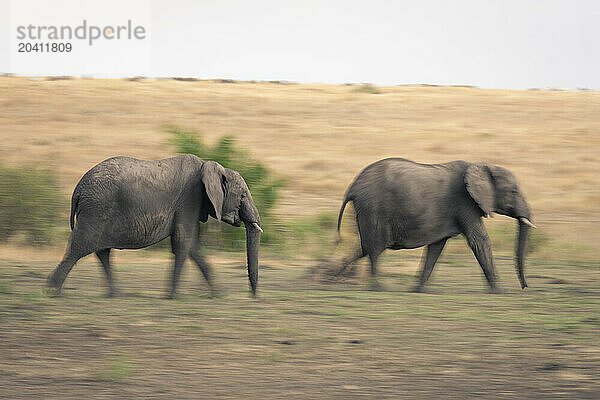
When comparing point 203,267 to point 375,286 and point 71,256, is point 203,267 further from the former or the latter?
point 375,286

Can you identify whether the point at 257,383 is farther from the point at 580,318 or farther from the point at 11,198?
the point at 11,198

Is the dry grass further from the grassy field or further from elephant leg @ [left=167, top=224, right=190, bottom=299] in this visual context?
elephant leg @ [left=167, top=224, right=190, bottom=299]

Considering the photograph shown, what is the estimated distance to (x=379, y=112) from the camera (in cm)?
3741

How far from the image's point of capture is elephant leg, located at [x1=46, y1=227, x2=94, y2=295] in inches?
396

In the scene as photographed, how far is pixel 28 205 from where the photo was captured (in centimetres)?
1595

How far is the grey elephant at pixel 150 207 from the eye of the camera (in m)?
10.0

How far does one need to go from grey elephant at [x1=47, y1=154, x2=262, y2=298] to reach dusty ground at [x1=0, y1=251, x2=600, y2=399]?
49 cm

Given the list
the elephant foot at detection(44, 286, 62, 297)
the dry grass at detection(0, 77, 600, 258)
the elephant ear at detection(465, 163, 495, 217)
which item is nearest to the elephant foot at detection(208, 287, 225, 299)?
the elephant foot at detection(44, 286, 62, 297)

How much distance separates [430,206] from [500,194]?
0.88 meters

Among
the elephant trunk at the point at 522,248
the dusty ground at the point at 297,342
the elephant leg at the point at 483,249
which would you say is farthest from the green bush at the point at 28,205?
the elephant trunk at the point at 522,248

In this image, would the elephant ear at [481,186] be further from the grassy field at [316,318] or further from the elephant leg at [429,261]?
the grassy field at [316,318]

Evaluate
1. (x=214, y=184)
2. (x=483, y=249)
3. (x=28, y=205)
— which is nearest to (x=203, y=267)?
(x=214, y=184)

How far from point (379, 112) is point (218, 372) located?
30964 mm

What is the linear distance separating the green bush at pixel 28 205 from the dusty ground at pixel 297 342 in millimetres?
3584
